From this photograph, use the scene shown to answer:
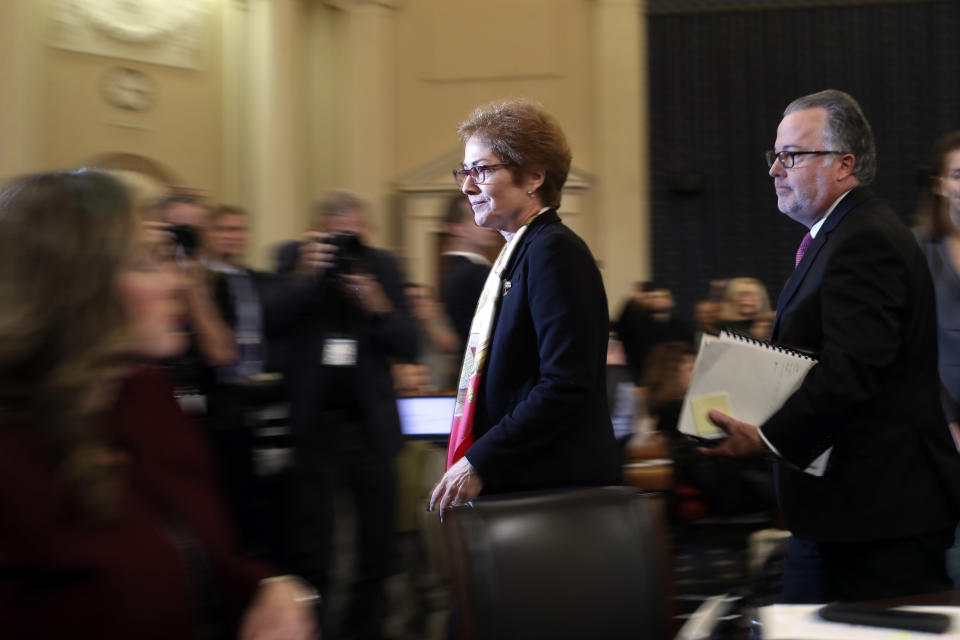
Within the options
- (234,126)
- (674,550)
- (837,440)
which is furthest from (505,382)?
(234,126)

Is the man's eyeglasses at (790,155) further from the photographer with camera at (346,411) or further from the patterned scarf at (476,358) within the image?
the photographer with camera at (346,411)

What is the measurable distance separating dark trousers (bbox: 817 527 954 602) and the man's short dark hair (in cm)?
77

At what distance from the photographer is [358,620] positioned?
12.3 ft

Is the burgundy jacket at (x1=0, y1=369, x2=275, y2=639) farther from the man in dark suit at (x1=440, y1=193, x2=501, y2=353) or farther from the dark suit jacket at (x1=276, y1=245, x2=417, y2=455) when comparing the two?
the dark suit jacket at (x1=276, y1=245, x2=417, y2=455)

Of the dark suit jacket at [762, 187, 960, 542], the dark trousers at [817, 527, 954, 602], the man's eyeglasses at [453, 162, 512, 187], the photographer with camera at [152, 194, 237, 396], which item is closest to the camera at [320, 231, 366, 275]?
the photographer with camera at [152, 194, 237, 396]

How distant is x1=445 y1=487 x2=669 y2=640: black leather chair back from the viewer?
61.1 inches

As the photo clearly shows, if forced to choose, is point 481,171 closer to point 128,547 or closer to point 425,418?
point 128,547

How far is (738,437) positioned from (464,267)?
5.46ft

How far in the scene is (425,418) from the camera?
14.5ft

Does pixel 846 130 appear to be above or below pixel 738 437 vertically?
above

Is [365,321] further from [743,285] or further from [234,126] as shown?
[234,126]

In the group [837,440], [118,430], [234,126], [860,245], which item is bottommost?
[837,440]

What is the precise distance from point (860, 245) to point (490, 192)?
0.78 metres

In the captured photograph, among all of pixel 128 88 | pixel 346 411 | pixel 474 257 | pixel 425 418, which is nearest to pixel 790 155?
pixel 474 257
